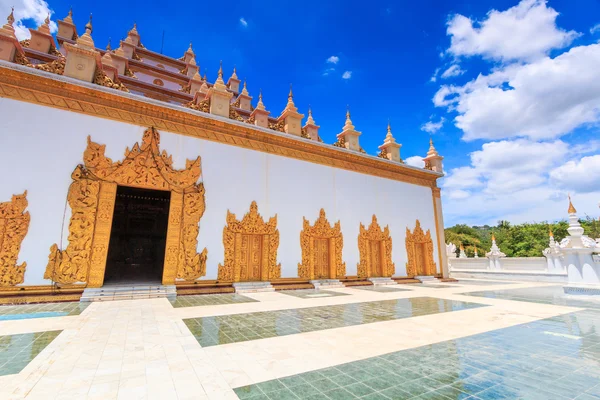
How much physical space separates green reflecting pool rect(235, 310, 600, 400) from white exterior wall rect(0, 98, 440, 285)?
5584mm

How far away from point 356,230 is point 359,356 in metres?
7.31

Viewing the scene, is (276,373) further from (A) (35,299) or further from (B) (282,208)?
(B) (282,208)

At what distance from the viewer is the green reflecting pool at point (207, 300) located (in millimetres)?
5605

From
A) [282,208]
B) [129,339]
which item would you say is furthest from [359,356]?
[282,208]

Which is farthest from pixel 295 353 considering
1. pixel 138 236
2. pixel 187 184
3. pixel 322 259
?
pixel 138 236

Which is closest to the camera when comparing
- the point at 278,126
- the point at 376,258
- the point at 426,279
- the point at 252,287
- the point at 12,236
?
the point at 12,236

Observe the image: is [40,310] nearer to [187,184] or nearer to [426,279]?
[187,184]

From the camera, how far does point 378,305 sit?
567cm

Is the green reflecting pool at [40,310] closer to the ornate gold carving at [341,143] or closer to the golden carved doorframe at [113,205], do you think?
the golden carved doorframe at [113,205]

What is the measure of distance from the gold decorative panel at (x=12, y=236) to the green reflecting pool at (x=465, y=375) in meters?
6.16

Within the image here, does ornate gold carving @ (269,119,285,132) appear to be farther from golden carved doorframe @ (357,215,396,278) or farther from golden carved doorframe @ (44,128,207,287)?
golden carved doorframe @ (357,215,396,278)

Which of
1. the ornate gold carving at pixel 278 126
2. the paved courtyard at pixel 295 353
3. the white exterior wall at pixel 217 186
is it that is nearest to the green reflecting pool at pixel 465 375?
the paved courtyard at pixel 295 353

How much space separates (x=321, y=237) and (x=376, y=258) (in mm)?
2701

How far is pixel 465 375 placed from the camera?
234cm
